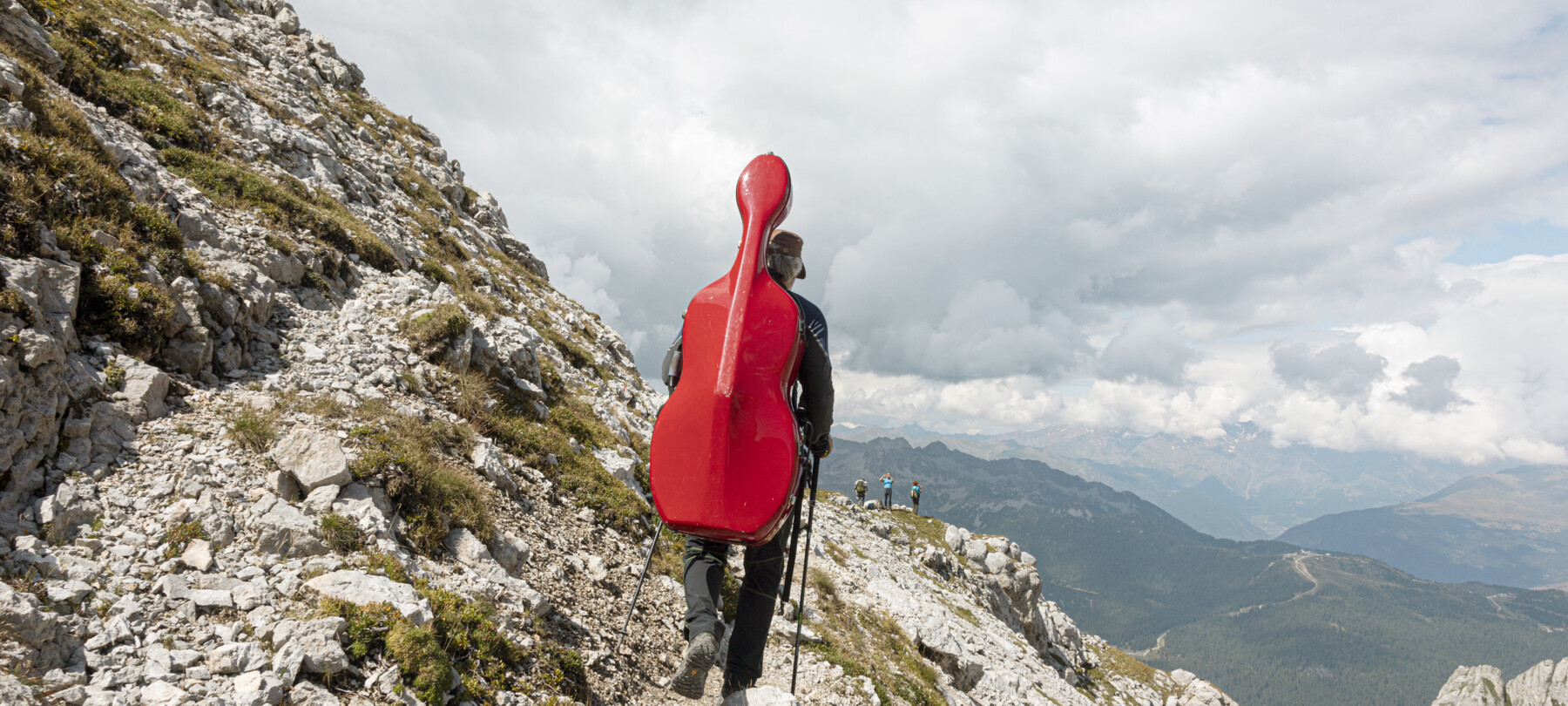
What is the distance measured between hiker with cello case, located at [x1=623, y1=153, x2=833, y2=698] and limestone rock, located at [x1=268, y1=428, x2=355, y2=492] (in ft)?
13.2

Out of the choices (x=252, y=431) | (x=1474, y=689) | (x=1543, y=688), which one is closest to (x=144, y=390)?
(x=252, y=431)

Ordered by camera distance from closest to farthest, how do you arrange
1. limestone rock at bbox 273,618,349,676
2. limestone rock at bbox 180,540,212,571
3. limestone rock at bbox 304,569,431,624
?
limestone rock at bbox 273,618,349,676
limestone rock at bbox 180,540,212,571
limestone rock at bbox 304,569,431,624

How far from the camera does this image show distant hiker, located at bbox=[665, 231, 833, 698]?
5543mm

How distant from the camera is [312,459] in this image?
22.1ft

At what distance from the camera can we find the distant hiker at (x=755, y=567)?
554 centimetres

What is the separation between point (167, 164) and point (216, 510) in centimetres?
989

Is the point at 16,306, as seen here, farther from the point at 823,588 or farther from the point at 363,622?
the point at 823,588

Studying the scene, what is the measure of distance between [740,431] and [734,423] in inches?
3.3

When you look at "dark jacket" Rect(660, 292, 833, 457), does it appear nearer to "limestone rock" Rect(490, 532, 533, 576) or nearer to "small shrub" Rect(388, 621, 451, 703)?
"small shrub" Rect(388, 621, 451, 703)

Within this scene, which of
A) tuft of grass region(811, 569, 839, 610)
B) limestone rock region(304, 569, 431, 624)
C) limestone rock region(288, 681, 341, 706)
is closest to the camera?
limestone rock region(288, 681, 341, 706)

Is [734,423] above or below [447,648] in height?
above

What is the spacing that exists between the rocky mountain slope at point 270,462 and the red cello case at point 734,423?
257 cm

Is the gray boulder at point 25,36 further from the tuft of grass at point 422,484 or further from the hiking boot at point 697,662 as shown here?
the hiking boot at point 697,662

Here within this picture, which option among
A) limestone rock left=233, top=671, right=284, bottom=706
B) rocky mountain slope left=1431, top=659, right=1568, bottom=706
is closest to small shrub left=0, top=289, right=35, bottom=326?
limestone rock left=233, top=671, right=284, bottom=706
